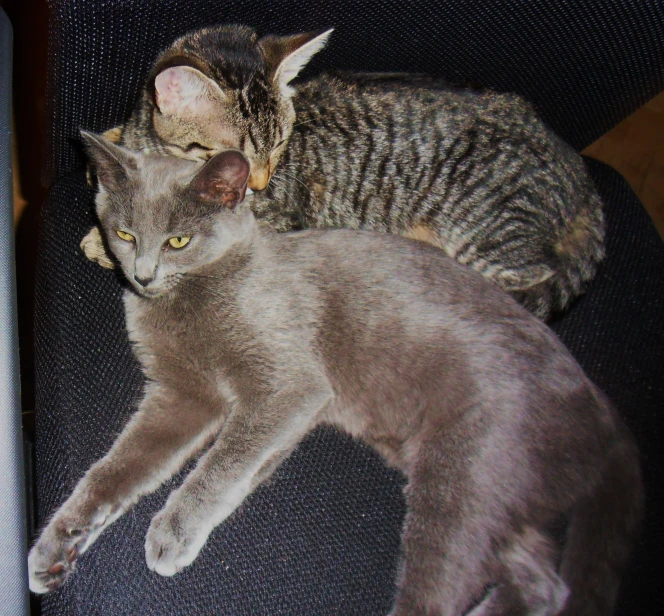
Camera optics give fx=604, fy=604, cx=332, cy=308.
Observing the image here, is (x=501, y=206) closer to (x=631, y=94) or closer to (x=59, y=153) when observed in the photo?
(x=631, y=94)

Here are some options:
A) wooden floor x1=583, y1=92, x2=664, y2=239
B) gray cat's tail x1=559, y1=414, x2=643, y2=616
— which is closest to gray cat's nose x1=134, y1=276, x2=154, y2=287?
gray cat's tail x1=559, y1=414, x2=643, y2=616

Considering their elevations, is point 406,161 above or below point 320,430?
above

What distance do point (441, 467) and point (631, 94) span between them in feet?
3.44

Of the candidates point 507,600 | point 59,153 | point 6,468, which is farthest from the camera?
point 59,153

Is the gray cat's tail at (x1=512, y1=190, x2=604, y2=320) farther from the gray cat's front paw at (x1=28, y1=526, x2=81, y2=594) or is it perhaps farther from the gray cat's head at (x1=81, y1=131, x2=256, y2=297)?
the gray cat's front paw at (x1=28, y1=526, x2=81, y2=594)

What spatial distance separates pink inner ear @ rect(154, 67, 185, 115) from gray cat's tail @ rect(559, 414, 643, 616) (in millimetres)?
1166

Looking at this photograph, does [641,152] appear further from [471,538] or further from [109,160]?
[109,160]

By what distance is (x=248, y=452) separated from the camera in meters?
1.15

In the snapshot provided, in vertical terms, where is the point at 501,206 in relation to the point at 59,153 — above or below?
above

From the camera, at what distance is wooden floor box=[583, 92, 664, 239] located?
262 centimetres

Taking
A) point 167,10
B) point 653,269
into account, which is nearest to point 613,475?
point 653,269

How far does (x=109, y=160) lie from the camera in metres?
1.16

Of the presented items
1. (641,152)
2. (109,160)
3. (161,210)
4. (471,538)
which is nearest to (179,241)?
(161,210)

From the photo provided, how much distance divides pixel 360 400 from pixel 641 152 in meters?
2.12
